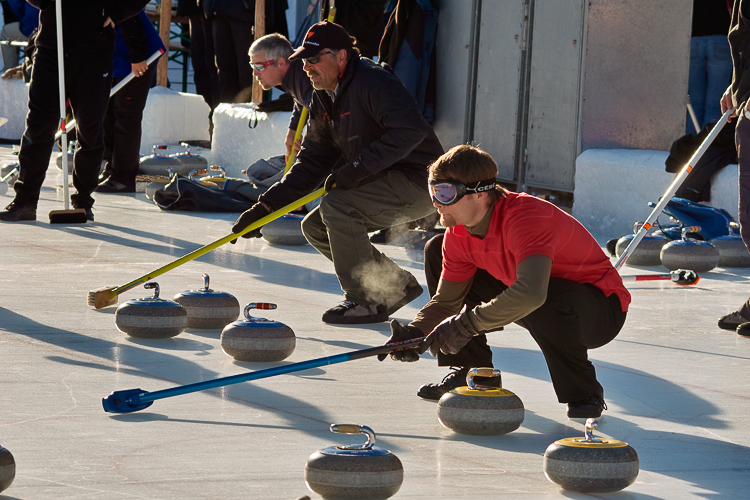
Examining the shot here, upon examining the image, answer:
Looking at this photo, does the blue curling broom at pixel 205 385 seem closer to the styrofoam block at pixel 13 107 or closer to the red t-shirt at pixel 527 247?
the red t-shirt at pixel 527 247

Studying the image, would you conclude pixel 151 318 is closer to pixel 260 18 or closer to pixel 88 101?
pixel 88 101

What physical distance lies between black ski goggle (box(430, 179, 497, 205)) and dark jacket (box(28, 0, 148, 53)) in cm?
517

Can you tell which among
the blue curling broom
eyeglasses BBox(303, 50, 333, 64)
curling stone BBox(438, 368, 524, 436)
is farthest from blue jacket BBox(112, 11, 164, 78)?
curling stone BBox(438, 368, 524, 436)

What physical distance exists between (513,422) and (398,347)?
41cm

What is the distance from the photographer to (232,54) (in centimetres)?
1330

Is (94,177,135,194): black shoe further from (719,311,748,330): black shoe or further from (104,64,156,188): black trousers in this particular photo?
(719,311,748,330): black shoe

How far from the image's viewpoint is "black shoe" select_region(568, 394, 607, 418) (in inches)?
145

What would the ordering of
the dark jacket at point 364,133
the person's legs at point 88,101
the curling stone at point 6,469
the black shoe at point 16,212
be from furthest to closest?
the black shoe at point 16,212, the person's legs at point 88,101, the dark jacket at point 364,133, the curling stone at point 6,469

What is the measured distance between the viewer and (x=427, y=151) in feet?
18.2

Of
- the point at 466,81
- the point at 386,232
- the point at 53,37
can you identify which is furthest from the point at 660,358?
the point at 466,81

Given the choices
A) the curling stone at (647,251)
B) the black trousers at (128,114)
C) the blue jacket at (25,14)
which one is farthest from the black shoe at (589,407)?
the blue jacket at (25,14)

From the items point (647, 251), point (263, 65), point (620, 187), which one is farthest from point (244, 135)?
point (647, 251)

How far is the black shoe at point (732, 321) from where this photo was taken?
5402 millimetres

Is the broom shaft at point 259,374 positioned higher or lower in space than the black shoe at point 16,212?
higher
